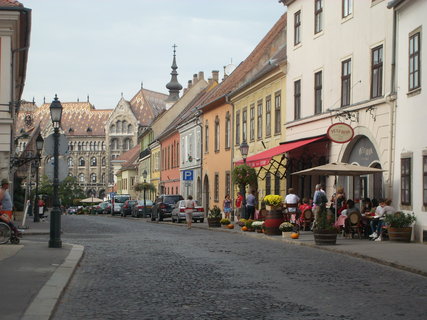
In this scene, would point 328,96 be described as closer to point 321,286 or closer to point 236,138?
point 236,138

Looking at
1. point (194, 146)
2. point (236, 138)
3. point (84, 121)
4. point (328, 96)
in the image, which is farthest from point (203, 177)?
point (84, 121)

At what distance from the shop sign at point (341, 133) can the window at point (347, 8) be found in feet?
16.3

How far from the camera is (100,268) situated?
598 inches

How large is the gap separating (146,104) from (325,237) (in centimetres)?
15322

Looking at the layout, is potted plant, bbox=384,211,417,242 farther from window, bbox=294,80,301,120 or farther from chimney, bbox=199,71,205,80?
chimney, bbox=199,71,205,80

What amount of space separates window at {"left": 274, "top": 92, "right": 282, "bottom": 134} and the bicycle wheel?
62.7ft

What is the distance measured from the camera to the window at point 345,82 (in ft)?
95.5

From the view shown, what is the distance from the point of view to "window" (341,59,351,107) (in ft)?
95.5

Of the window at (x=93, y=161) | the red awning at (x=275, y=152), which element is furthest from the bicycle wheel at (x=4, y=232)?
the window at (x=93, y=161)

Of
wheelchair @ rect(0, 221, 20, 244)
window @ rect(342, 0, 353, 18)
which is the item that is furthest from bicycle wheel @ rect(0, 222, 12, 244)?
Answer: window @ rect(342, 0, 353, 18)

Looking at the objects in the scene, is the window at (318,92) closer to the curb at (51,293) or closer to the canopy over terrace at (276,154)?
the canopy over terrace at (276,154)

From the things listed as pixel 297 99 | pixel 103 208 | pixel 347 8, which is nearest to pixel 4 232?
pixel 347 8

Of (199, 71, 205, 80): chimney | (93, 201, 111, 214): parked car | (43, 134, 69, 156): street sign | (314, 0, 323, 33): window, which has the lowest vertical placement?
(93, 201, 111, 214): parked car

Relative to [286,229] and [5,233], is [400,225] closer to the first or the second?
[286,229]
